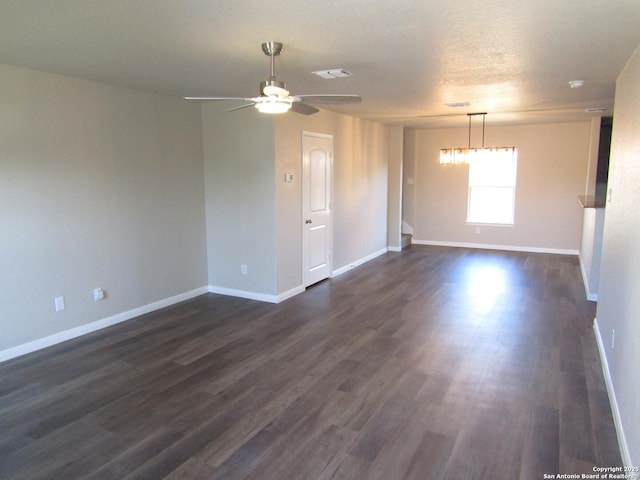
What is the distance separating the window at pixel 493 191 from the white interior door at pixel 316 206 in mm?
3680

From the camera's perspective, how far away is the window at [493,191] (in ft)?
28.4

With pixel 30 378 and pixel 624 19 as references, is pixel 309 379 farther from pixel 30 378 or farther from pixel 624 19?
pixel 624 19

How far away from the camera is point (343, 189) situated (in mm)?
6789

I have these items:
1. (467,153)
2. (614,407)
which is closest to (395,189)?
(467,153)

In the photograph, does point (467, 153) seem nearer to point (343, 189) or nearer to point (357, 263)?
point (343, 189)

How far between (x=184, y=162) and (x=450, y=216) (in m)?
5.87

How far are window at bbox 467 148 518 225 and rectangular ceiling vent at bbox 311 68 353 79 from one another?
Result: 18.1ft

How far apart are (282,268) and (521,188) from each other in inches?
216

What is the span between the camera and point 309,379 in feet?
11.2

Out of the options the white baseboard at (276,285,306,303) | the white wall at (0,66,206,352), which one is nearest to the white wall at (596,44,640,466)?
the white baseboard at (276,285,306,303)

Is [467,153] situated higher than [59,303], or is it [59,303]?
[467,153]

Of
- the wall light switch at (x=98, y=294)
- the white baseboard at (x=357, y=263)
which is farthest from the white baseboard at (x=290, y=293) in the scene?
the wall light switch at (x=98, y=294)

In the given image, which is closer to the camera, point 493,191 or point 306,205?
point 306,205

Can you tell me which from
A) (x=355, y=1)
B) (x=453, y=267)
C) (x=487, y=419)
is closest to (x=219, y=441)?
(x=487, y=419)
